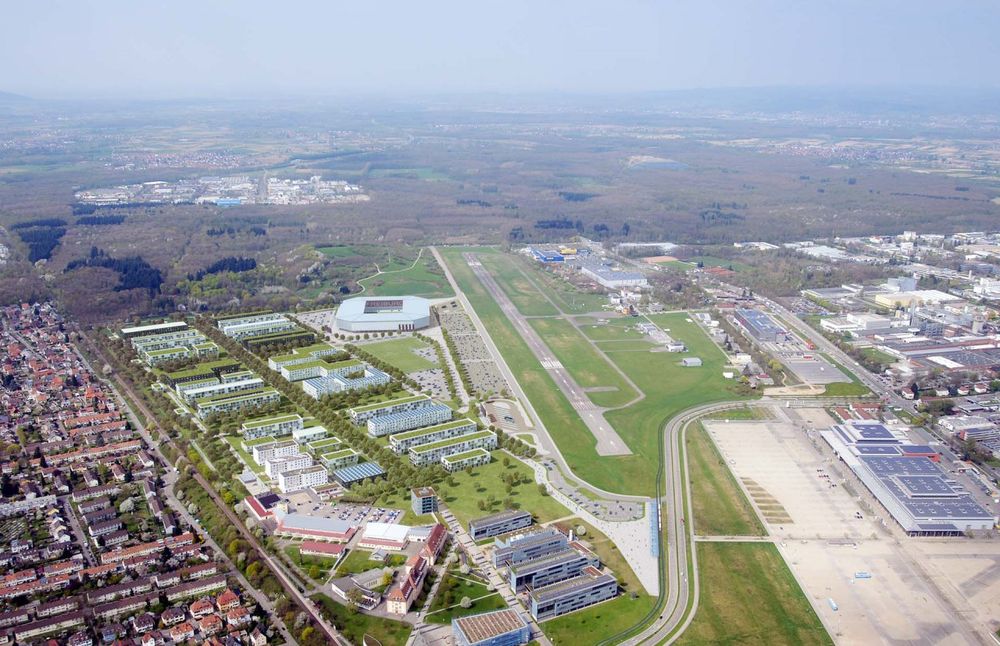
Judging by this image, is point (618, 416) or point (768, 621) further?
point (618, 416)

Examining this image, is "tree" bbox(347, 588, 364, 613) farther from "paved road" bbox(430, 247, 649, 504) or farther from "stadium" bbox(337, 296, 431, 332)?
"stadium" bbox(337, 296, 431, 332)

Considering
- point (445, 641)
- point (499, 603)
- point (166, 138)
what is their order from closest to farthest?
1. point (445, 641)
2. point (499, 603)
3. point (166, 138)

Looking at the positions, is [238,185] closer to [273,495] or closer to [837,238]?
[837,238]

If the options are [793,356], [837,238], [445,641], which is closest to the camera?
[445,641]

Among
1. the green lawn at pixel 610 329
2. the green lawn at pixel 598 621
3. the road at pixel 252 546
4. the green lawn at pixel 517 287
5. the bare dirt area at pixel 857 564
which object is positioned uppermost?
the green lawn at pixel 517 287

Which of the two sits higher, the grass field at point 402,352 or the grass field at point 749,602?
the grass field at point 402,352

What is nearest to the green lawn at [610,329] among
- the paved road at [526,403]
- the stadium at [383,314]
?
the paved road at [526,403]

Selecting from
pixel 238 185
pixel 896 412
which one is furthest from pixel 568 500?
pixel 238 185

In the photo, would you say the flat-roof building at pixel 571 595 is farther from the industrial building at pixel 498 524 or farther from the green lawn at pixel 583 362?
the green lawn at pixel 583 362
